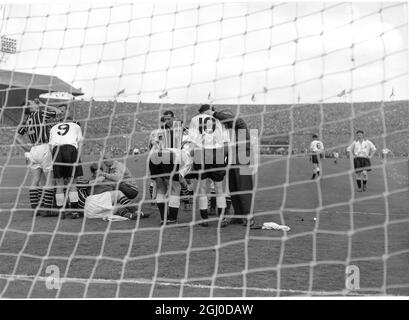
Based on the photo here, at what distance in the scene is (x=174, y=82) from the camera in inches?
205

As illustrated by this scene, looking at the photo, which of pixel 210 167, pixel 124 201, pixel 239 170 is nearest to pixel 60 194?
pixel 124 201

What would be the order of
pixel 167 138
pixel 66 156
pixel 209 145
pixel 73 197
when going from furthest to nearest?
pixel 73 197 < pixel 66 156 < pixel 167 138 < pixel 209 145

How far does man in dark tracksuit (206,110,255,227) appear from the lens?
6.12 meters

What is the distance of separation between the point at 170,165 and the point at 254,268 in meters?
2.20

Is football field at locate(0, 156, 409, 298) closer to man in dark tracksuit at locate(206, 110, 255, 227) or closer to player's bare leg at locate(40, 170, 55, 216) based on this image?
player's bare leg at locate(40, 170, 55, 216)

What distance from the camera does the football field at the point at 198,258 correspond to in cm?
386

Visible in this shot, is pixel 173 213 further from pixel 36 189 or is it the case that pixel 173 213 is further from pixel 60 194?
pixel 36 189

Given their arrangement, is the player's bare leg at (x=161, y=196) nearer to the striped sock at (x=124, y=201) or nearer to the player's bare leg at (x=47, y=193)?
the striped sock at (x=124, y=201)

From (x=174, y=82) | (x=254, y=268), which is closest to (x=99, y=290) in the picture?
(x=254, y=268)

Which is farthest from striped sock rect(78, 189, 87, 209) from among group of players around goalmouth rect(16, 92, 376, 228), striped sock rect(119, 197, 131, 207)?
striped sock rect(119, 197, 131, 207)

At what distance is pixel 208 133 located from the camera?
19.9 ft

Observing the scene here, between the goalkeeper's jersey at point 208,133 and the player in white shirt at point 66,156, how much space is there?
5.58ft

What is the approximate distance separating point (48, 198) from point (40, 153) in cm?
66

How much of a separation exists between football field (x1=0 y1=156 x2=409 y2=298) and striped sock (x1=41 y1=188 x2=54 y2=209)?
281mm
